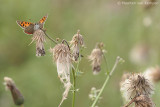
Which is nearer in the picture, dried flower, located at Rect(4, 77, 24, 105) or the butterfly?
the butterfly

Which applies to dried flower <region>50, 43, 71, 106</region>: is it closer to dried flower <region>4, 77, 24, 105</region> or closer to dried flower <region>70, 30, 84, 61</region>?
dried flower <region>70, 30, 84, 61</region>

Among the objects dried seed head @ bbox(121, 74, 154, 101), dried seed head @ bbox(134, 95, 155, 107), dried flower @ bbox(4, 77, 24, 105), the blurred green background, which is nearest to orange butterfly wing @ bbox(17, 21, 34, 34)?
dried flower @ bbox(4, 77, 24, 105)

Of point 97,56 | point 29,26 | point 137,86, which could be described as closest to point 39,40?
point 29,26

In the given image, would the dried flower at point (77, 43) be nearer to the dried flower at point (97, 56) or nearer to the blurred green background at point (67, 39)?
the dried flower at point (97, 56)

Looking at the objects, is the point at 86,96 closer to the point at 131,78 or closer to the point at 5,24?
the point at 5,24

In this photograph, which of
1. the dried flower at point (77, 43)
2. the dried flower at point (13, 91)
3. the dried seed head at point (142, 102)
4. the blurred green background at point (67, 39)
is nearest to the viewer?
the dried seed head at point (142, 102)

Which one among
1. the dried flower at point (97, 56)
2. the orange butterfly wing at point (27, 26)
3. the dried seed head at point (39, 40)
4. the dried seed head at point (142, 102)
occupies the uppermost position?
the dried flower at point (97, 56)

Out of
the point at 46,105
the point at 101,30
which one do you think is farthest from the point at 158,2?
the point at 46,105

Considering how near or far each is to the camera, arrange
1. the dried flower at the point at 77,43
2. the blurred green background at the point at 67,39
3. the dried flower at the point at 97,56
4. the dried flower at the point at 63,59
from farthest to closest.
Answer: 1. the blurred green background at the point at 67,39
2. the dried flower at the point at 97,56
3. the dried flower at the point at 77,43
4. the dried flower at the point at 63,59

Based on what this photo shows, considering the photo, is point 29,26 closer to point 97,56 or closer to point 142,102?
point 97,56

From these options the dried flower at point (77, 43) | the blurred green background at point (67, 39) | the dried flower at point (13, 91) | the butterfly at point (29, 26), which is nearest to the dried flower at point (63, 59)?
the dried flower at point (77, 43)
